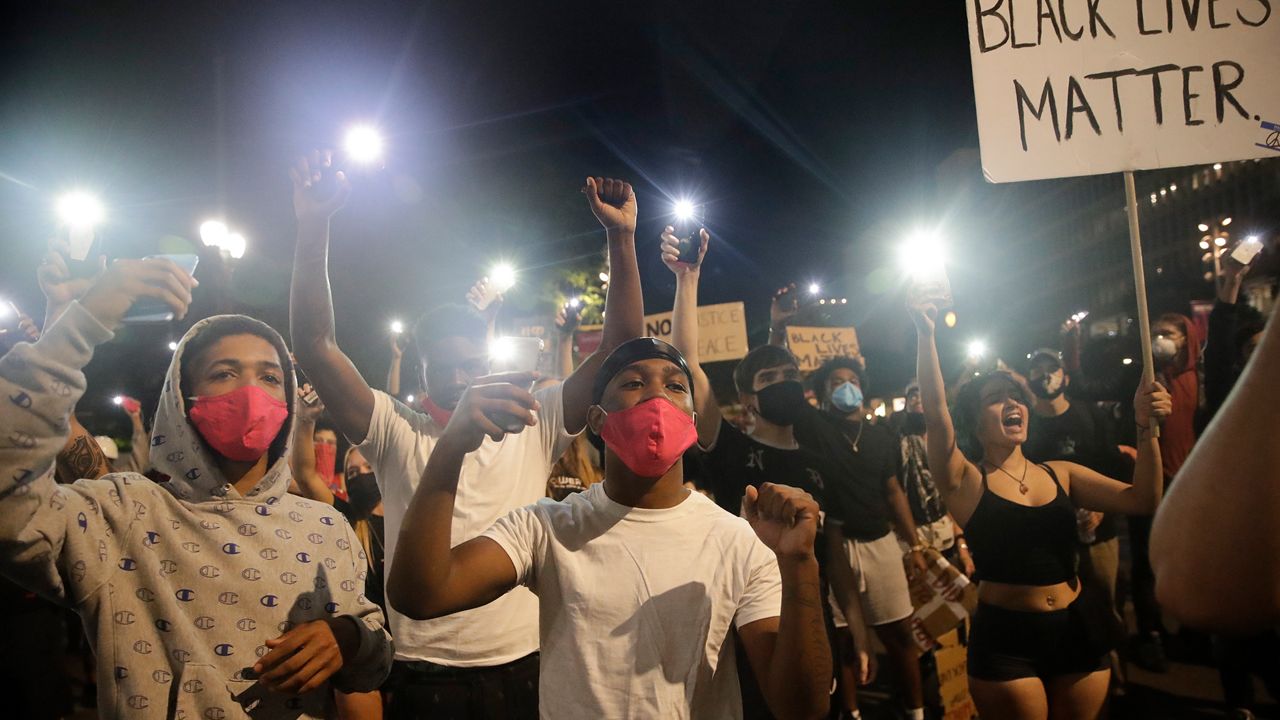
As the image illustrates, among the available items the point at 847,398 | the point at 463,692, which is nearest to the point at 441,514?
the point at 463,692

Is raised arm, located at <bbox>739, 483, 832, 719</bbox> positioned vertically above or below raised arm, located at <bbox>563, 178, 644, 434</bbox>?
below

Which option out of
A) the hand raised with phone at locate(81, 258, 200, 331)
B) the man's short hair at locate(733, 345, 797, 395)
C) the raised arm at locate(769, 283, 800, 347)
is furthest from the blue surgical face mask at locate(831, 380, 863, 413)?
the hand raised with phone at locate(81, 258, 200, 331)

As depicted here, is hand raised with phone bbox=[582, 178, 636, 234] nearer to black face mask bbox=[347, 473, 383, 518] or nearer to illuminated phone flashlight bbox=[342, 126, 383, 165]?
illuminated phone flashlight bbox=[342, 126, 383, 165]

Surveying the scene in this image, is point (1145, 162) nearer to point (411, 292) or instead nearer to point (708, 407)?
point (708, 407)

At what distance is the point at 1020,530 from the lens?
3951 mm

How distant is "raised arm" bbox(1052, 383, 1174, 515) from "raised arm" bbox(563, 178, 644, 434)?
2.34 meters

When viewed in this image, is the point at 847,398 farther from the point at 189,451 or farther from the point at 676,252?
the point at 189,451

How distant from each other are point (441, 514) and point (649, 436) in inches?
25.4

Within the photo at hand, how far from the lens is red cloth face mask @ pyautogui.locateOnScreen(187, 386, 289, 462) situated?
7.41 feet

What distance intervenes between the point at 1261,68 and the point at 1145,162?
1.99 ft

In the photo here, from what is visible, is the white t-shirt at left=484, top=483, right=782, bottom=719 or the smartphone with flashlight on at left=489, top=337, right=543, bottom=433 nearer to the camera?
the white t-shirt at left=484, top=483, right=782, bottom=719

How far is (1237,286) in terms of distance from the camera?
5.34m

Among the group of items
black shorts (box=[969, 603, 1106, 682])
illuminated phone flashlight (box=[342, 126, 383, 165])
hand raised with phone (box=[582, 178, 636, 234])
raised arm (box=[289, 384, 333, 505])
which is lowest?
black shorts (box=[969, 603, 1106, 682])

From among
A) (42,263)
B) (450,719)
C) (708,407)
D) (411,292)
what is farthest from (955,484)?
(411,292)
